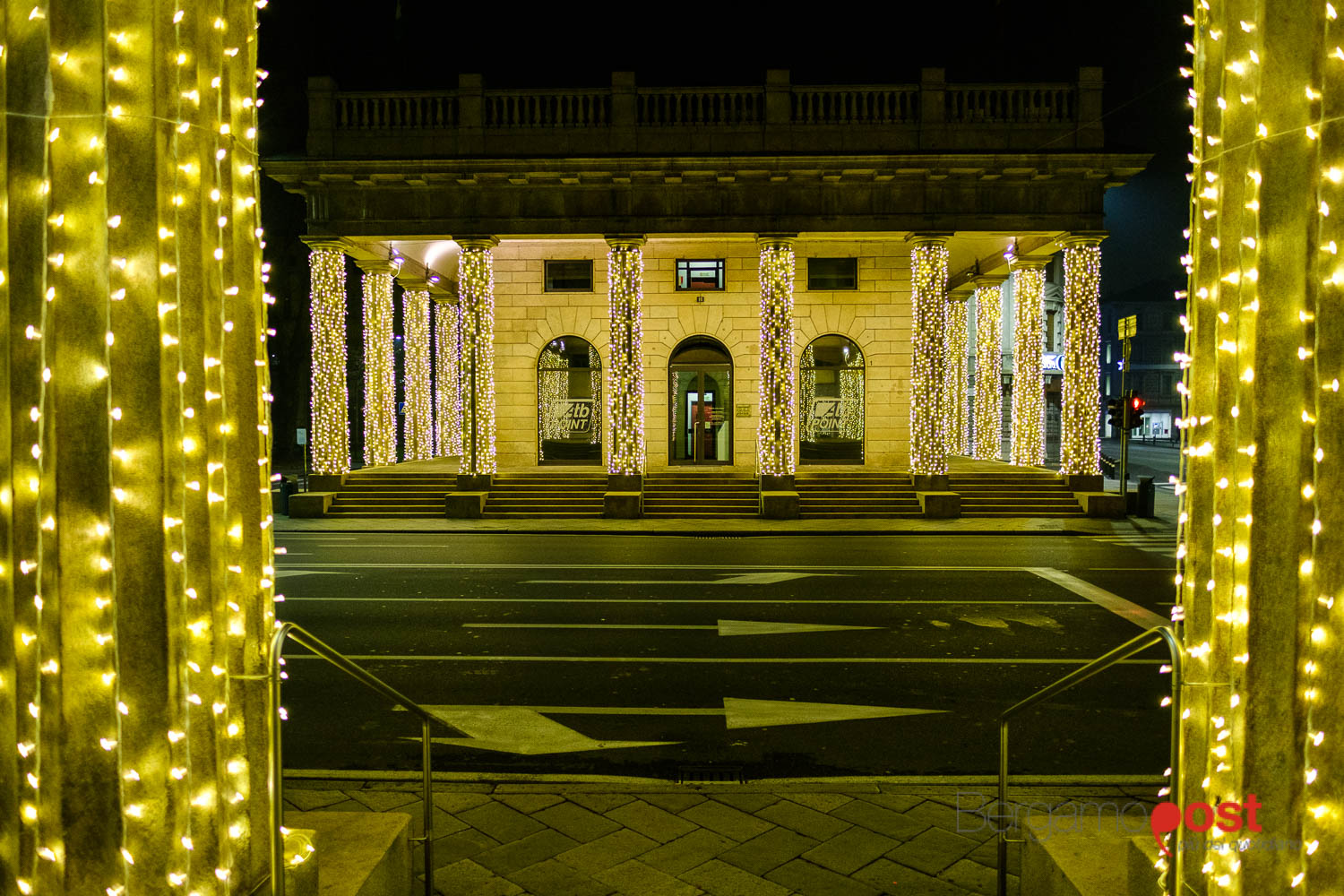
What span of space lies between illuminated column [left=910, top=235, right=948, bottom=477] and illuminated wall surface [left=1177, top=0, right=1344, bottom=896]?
58.5 feet

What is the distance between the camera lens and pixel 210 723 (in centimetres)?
294

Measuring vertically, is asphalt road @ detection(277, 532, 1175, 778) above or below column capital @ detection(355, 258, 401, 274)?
below

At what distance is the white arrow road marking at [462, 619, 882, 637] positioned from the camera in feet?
30.1

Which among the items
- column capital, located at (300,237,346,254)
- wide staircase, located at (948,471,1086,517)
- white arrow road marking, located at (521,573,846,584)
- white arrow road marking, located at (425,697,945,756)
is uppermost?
column capital, located at (300,237,346,254)

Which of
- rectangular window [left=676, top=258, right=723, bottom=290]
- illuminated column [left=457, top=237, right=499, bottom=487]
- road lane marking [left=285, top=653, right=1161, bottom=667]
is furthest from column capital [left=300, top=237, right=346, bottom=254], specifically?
road lane marking [left=285, top=653, right=1161, bottom=667]

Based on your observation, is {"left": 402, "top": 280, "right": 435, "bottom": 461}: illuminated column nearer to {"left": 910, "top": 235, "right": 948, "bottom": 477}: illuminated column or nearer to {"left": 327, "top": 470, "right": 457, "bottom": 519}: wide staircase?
{"left": 327, "top": 470, "right": 457, "bottom": 519}: wide staircase

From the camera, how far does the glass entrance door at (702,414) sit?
78.7 ft

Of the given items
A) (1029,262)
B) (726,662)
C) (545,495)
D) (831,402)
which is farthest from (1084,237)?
(726,662)

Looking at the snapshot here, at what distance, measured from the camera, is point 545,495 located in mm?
20812

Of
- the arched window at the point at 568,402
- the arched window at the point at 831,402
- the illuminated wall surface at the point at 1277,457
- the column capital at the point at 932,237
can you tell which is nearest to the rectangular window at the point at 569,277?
the arched window at the point at 568,402

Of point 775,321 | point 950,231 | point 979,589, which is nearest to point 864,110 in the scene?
point 950,231

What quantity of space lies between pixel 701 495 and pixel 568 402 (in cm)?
560

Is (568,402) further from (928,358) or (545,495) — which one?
(928,358)

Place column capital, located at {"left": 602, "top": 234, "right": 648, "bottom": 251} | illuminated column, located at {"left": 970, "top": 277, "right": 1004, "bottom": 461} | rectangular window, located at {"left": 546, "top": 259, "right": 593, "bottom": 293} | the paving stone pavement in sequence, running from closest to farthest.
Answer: the paving stone pavement < column capital, located at {"left": 602, "top": 234, "right": 648, "bottom": 251} < rectangular window, located at {"left": 546, "top": 259, "right": 593, "bottom": 293} < illuminated column, located at {"left": 970, "top": 277, "right": 1004, "bottom": 461}
